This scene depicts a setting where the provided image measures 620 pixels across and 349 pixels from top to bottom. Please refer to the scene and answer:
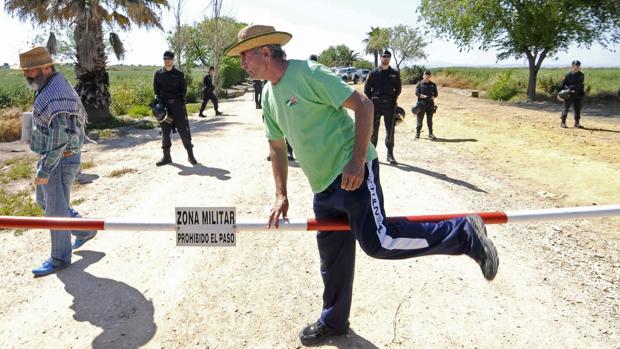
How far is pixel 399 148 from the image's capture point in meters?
10.4

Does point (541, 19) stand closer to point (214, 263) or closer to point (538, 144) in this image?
point (538, 144)

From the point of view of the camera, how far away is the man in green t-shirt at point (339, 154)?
7.38 feet

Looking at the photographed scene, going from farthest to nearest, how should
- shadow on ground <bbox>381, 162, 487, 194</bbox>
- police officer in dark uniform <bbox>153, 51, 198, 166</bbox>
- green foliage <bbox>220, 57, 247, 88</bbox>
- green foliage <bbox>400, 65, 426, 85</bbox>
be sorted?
1. green foliage <bbox>400, 65, 426, 85</bbox>
2. green foliage <bbox>220, 57, 247, 88</bbox>
3. police officer in dark uniform <bbox>153, 51, 198, 166</bbox>
4. shadow on ground <bbox>381, 162, 487, 194</bbox>

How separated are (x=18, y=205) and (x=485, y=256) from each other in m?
6.20

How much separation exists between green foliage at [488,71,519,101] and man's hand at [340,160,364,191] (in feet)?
84.4

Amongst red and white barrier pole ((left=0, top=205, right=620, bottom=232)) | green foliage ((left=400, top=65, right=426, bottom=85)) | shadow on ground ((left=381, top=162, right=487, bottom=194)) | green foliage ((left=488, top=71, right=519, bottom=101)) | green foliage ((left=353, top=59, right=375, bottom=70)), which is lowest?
shadow on ground ((left=381, top=162, right=487, bottom=194))

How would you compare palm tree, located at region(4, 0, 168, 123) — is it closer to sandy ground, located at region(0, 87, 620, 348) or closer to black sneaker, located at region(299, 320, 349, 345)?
sandy ground, located at region(0, 87, 620, 348)

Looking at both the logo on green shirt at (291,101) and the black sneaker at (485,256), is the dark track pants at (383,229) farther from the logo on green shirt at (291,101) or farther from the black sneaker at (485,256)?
the logo on green shirt at (291,101)

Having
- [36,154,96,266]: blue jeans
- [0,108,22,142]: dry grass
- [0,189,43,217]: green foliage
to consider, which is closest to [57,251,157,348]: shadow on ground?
[36,154,96,266]: blue jeans

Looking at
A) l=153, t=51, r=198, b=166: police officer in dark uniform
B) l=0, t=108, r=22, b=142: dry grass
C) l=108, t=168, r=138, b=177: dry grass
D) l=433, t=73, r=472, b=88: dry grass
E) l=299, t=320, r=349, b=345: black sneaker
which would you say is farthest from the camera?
l=433, t=73, r=472, b=88: dry grass

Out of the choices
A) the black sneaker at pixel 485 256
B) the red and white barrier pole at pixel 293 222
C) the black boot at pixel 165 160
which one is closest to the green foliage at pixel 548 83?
the black boot at pixel 165 160

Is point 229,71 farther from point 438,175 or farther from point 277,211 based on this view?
point 277,211

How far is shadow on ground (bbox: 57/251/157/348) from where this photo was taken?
2.99 metres

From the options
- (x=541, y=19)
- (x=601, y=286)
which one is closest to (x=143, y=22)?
(x=601, y=286)
